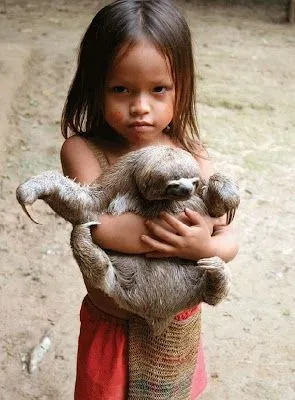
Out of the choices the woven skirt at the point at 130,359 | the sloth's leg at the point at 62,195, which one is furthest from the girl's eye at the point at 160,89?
the woven skirt at the point at 130,359

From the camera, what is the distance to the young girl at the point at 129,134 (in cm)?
153

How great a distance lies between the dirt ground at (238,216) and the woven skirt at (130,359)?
761 mm

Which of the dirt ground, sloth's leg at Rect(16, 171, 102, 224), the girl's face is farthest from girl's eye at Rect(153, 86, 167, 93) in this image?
the dirt ground

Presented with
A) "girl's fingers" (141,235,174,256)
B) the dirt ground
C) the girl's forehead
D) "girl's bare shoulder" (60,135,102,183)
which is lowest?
the dirt ground

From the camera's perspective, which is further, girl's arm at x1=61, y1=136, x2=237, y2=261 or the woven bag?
the woven bag

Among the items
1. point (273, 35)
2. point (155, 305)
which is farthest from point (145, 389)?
point (273, 35)

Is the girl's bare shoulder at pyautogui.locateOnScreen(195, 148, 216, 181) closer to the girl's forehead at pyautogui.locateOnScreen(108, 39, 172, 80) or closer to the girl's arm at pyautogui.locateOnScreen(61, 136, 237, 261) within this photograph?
the girl's arm at pyautogui.locateOnScreen(61, 136, 237, 261)

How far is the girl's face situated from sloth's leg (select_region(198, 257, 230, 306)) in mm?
367

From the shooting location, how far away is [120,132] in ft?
5.31

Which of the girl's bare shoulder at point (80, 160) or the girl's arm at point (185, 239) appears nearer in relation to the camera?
the girl's arm at point (185, 239)

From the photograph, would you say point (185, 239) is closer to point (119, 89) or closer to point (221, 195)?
point (221, 195)

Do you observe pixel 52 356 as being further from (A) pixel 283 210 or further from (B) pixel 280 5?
(B) pixel 280 5

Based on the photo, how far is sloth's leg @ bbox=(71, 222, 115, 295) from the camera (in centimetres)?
144

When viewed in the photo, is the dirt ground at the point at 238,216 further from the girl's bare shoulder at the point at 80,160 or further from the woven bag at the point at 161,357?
the girl's bare shoulder at the point at 80,160
